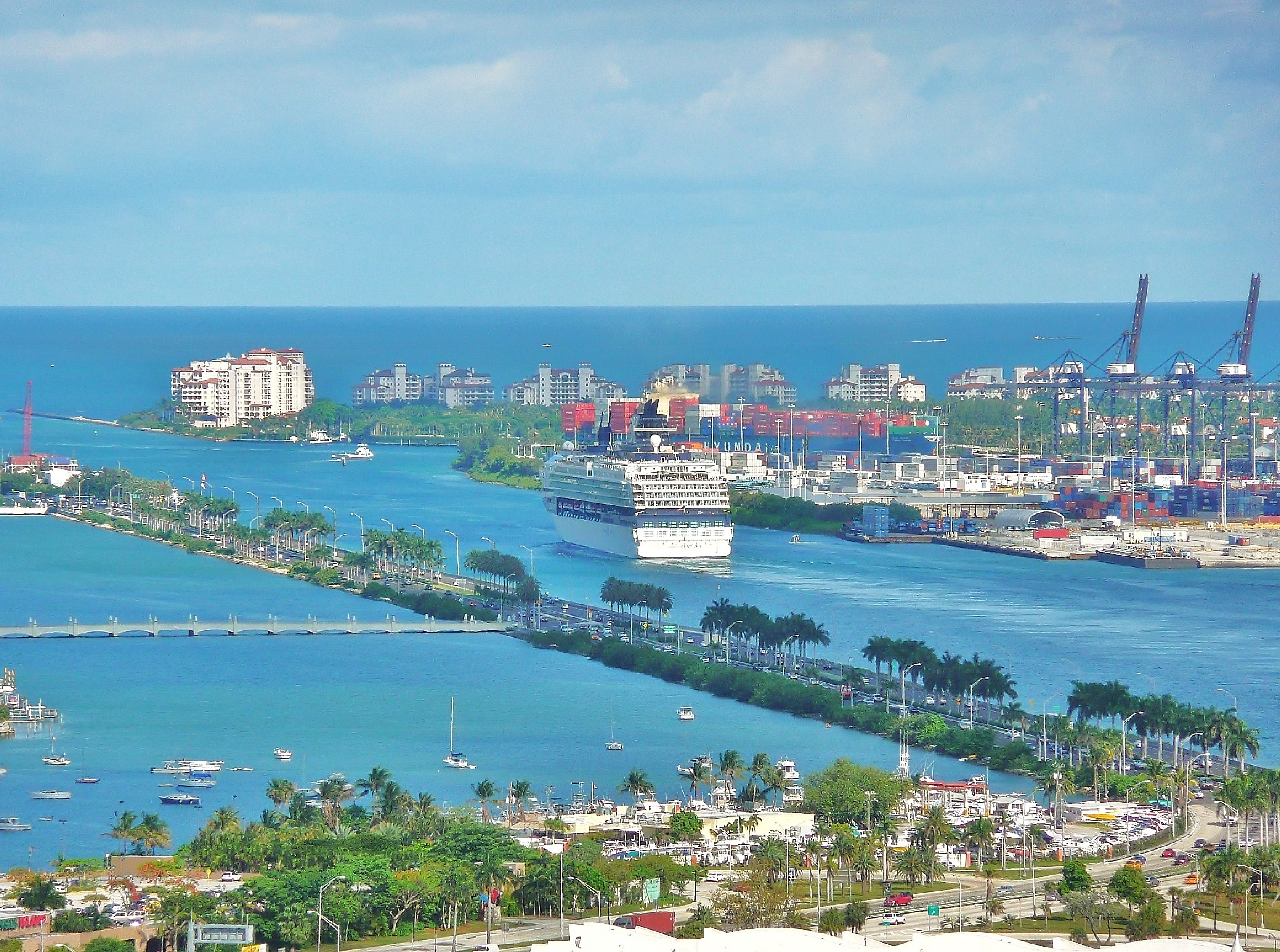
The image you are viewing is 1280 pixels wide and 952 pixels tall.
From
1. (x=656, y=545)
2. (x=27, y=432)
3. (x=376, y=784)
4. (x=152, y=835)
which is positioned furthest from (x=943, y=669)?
(x=27, y=432)

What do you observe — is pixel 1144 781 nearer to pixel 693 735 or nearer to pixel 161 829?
pixel 693 735

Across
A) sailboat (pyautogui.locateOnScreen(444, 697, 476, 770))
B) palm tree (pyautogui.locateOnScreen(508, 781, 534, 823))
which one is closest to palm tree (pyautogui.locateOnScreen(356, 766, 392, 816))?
palm tree (pyautogui.locateOnScreen(508, 781, 534, 823))

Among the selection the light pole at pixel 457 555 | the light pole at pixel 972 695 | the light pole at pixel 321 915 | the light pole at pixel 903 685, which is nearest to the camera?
the light pole at pixel 321 915

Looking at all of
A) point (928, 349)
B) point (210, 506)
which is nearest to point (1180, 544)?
point (210, 506)

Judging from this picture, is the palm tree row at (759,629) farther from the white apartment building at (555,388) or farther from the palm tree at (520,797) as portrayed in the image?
the white apartment building at (555,388)

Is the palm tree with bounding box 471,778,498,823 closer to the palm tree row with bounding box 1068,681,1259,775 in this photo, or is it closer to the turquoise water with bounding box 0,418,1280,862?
the turquoise water with bounding box 0,418,1280,862

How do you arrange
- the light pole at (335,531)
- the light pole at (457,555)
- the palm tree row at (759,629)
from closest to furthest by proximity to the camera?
the palm tree row at (759,629), the light pole at (457,555), the light pole at (335,531)

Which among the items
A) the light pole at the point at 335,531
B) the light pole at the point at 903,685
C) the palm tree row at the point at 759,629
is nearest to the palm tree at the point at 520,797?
the light pole at the point at 903,685
